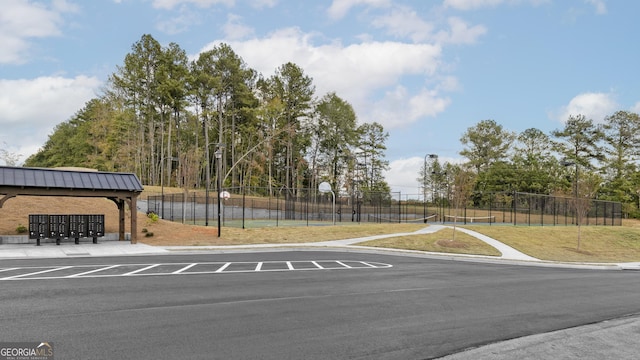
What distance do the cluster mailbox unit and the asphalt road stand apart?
6.13 meters

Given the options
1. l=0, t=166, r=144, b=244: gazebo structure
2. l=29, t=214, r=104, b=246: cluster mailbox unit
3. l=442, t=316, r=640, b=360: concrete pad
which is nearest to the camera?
l=442, t=316, r=640, b=360: concrete pad

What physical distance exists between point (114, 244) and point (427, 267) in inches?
631

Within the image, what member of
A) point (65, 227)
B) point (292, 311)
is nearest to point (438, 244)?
point (292, 311)

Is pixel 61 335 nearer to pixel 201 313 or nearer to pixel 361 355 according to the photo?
pixel 201 313

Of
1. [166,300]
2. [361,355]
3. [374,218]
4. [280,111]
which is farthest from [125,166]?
[361,355]

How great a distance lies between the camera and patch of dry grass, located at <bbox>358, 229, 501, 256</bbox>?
79.8 ft

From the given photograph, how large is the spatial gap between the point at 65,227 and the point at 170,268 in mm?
10416

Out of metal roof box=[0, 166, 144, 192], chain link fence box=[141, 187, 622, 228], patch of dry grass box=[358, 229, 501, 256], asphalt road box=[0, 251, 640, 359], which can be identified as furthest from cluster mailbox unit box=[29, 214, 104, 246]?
chain link fence box=[141, 187, 622, 228]

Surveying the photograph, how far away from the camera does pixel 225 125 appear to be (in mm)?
62188

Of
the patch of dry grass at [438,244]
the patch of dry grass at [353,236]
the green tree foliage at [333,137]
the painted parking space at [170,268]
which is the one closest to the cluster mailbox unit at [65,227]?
the patch of dry grass at [353,236]

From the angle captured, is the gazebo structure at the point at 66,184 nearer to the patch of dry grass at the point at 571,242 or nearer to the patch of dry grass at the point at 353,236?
the patch of dry grass at the point at 353,236

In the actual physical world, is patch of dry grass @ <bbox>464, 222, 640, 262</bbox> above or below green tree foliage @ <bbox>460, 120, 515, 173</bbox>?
below

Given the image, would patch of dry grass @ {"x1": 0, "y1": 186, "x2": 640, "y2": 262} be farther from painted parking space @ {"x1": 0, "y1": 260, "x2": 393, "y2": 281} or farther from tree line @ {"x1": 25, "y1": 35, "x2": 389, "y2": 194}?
tree line @ {"x1": 25, "y1": 35, "x2": 389, "y2": 194}

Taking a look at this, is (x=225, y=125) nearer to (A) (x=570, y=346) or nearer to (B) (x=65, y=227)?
(B) (x=65, y=227)
